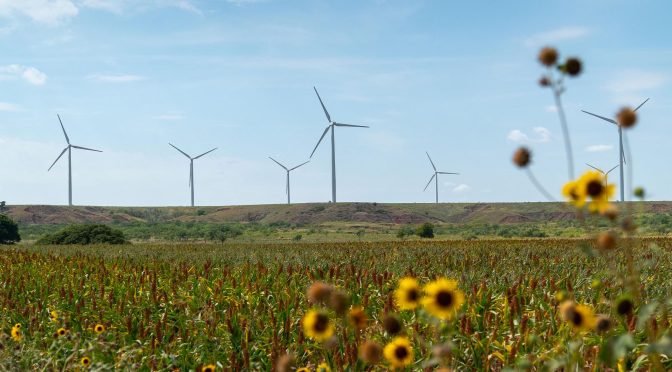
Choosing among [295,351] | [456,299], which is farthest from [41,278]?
[456,299]

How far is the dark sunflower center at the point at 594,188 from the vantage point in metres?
2.48

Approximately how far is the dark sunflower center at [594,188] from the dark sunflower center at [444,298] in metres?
0.63

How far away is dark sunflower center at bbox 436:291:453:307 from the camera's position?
102 inches

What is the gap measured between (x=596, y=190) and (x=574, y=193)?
11cm

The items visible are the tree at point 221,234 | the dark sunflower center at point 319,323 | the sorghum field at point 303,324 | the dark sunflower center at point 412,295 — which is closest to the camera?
the dark sunflower center at point 319,323

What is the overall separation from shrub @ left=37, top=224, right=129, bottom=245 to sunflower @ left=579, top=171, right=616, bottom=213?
40.3 m

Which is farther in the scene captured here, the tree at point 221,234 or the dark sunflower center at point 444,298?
the tree at point 221,234

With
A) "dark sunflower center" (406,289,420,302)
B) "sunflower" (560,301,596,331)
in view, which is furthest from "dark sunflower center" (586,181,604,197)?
"dark sunflower center" (406,289,420,302)

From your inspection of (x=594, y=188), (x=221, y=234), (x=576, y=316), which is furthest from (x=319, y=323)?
(x=221, y=234)

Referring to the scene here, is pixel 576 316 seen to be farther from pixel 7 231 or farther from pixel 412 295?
pixel 7 231

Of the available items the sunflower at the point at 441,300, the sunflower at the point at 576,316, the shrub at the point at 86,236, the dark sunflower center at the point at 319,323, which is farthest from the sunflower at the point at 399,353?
the shrub at the point at 86,236

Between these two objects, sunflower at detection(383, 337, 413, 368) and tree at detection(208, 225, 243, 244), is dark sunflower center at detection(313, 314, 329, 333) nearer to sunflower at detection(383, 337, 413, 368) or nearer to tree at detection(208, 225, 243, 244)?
sunflower at detection(383, 337, 413, 368)

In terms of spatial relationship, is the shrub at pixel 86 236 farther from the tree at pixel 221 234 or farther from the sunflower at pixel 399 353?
the sunflower at pixel 399 353

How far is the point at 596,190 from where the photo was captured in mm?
2486
